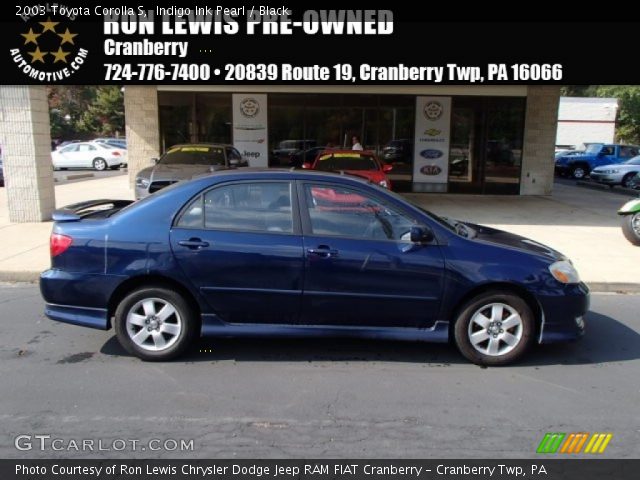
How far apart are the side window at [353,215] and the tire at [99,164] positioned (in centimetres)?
2535

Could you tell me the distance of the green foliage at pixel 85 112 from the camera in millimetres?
54656

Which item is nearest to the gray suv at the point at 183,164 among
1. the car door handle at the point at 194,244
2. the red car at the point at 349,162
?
the red car at the point at 349,162

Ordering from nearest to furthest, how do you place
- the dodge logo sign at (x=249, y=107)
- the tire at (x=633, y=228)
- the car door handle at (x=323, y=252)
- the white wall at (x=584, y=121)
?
1. the car door handle at (x=323, y=252)
2. the tire at (x=633, y=228)
3. the dodge logo sign at (x=249, y=107)
4. the white wall at (x=584, y=121)

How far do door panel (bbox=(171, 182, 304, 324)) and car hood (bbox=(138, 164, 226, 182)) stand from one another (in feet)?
19.3

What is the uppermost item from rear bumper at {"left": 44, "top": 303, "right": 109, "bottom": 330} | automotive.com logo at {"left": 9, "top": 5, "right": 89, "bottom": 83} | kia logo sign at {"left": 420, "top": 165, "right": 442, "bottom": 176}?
automotive.com logo at {"left": 9, "top": 5, "right": 89, "bottom": 83}

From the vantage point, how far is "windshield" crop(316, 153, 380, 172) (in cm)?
1161

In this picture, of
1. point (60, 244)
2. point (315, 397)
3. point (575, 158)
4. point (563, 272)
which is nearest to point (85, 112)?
point (575, 158)

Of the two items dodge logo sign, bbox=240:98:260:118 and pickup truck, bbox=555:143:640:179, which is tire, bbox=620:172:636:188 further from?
dodge logo sign, bbox=240:98:260:118

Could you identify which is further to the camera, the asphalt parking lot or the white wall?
the white wall

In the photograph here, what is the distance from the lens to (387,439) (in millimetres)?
3367

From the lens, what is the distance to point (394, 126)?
57.2 ft

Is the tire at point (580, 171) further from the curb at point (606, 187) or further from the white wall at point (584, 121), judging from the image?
the white wall at point (584, 121)

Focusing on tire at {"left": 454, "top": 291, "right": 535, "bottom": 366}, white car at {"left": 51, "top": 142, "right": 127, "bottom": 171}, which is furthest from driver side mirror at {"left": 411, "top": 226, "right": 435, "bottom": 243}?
white car at {"left": 51, "top": 142, "right": 127, "bottom": 171}

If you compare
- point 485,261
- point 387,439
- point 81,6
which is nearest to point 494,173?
point 81,6
